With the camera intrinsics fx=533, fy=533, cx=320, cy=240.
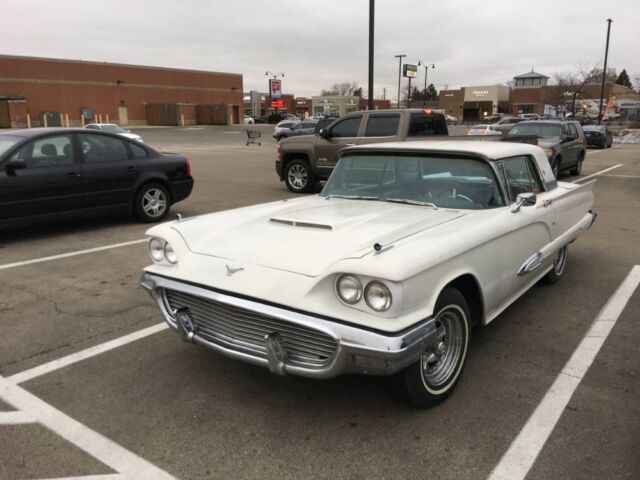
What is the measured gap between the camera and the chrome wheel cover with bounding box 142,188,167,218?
8.41 meters

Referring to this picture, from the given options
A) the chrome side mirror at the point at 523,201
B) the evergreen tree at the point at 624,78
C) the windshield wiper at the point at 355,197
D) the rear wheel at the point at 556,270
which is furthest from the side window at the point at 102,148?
the evergreen tree at the point at 624,78

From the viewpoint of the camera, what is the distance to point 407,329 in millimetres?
2646

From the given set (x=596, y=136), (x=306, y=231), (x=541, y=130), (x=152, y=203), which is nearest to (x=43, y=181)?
(x=152, y=203)

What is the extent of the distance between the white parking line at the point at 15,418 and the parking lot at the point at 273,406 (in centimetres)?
1

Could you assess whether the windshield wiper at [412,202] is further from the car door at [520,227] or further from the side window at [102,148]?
the side window at [102,148]

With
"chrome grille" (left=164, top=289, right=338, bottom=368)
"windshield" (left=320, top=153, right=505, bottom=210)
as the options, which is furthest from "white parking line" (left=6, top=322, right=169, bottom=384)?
"windshield" (left=320, top=153, right=505, bottom=210)

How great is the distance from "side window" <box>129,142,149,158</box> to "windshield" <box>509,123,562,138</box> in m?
10.1

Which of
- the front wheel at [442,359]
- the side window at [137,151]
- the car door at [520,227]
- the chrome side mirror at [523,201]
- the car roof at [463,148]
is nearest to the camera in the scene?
the front wheel at [442,359]

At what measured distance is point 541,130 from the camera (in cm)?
1473

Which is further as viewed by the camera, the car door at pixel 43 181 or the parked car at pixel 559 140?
the parked car at pixel 559 140

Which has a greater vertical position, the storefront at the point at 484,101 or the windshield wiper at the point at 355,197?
the storefront at the point at 484,101

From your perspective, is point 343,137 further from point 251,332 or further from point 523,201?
point 251,332

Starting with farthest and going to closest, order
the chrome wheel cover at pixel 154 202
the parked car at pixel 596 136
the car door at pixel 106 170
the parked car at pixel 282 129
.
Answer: the parked car at pixel 282 129, the parked car at pixel 596 136, the chrome wheel cover at pixel 154 202, the car door at pixel 106 170

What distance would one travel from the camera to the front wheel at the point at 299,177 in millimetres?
11945
